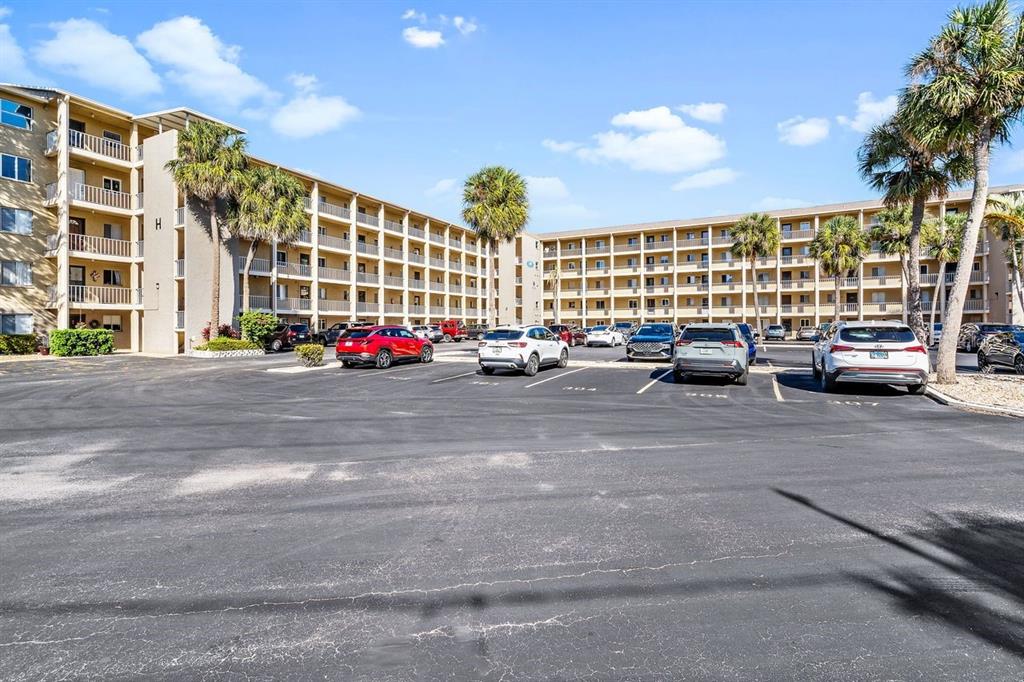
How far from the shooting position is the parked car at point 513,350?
19.4 meters

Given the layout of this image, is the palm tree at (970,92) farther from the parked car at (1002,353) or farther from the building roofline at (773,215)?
the building roofline at (773,215)

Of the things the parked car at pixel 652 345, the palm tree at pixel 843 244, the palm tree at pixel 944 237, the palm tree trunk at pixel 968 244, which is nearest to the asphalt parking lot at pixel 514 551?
the palm tree trunk at pixel 968 244

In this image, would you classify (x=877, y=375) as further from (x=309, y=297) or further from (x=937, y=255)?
(x=309, y=297)

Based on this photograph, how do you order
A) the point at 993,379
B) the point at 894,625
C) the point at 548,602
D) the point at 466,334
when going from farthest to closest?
the point at 466,334
the point at 993,379
the point at 548,602
the point at 894,625

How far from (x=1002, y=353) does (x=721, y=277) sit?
156 feet

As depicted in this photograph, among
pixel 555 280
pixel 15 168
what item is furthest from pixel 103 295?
pixel 555 280

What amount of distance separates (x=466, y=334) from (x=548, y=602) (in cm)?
5152

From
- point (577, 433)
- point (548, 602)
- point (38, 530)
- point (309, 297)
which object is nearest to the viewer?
point (548, 602)

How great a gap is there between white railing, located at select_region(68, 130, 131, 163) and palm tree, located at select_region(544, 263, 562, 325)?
4597cm

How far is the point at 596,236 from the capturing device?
72.8m

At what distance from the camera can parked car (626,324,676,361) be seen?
24.8 metres

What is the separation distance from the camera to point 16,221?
103 ft

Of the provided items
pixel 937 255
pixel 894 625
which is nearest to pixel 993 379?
pixel 894 625

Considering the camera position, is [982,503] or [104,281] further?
[104,281]
